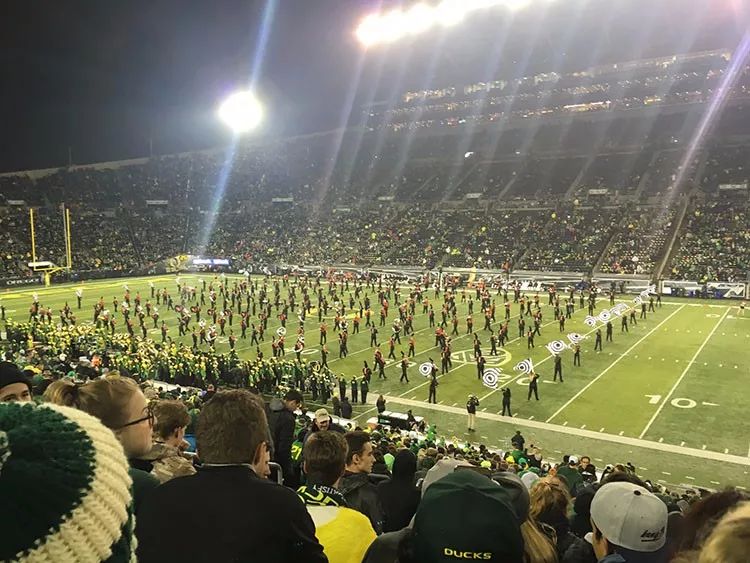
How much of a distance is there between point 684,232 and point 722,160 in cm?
1327

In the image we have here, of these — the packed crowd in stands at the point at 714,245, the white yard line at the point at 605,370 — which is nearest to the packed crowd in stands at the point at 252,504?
the white yard line at the point at 605,370

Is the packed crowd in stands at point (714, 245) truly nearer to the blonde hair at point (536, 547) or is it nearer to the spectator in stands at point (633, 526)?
the spectator in stands at point (633, 526)

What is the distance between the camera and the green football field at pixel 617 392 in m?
15.6

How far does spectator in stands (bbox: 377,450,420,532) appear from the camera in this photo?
4.37m

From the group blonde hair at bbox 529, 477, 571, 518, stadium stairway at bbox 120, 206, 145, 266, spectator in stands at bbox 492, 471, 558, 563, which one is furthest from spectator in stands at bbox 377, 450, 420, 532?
stadium stairway at bbox 120, 206, 145, 266

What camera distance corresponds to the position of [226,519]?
7.19 ft

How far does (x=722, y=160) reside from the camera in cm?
5734

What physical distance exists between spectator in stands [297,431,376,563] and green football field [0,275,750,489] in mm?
12495

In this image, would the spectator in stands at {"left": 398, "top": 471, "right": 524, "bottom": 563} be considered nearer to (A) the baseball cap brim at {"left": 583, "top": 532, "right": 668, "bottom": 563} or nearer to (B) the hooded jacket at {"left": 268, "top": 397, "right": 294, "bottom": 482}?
(A) the baseball cap brim at {"left": 583, "top": 532, "right": 668, "bottom": 563}

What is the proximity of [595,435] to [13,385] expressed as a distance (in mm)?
15777

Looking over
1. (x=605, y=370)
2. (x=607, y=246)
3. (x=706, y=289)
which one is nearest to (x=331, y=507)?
(x=605, y=370)

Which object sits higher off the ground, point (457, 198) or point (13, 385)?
point (457, 198)

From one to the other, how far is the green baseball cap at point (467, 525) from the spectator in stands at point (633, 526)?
98 cm

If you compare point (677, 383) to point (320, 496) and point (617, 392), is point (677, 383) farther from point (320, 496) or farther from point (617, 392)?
point (320, 496)
